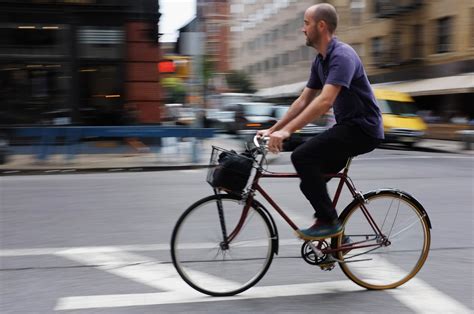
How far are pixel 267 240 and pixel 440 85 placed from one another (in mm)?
26749

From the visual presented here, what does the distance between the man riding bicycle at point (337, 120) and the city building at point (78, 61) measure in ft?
42.8

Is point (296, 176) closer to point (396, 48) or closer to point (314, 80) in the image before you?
point (314, 80)

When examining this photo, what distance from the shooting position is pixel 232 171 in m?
3.65

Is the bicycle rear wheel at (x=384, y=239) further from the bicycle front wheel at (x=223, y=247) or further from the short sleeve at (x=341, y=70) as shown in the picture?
the short sleeve at (x=341, y=70)

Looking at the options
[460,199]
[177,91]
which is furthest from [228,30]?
[460,199]

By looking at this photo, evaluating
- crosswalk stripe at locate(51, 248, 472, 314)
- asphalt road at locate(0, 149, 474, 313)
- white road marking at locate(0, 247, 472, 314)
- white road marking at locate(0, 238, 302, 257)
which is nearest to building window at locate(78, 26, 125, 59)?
asphalt road at locate(0, 149, 474, 313)

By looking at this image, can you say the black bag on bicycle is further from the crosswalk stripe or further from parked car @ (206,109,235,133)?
parked car @ (206,109,235,133)

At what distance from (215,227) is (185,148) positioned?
10209 mm

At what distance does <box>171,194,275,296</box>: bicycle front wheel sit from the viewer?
3.78 metres

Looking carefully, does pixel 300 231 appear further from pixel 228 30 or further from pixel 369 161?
pixel 228 30

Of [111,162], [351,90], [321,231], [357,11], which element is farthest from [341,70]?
[357,11]

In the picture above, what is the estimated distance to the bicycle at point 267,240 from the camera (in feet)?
12.4

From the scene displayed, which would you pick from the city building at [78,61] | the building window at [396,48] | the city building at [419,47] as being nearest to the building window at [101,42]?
the city building at [78,61]

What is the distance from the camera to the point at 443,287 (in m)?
4.10
